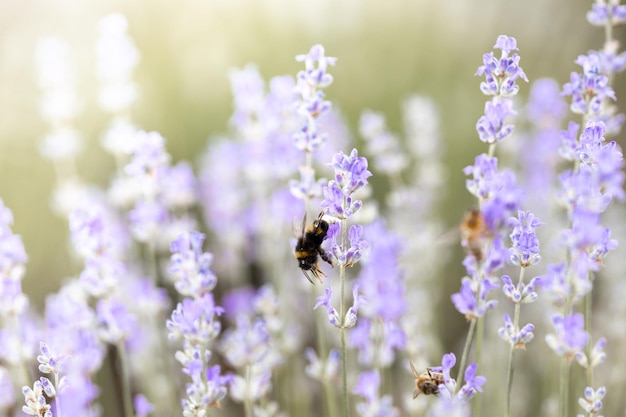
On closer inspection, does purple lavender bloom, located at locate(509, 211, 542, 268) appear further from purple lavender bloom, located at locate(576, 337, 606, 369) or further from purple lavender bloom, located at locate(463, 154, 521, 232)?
purple lavender bloom, located at locate(576, 337, 606, 369)

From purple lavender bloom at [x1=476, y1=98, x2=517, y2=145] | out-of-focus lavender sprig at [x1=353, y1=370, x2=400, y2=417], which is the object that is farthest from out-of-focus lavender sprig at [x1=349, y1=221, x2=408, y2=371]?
purple lavender bloom at [x1=476, y1=98, x2=517, y2=145]

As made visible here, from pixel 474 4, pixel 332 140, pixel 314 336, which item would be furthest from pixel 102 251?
pixel 474 4

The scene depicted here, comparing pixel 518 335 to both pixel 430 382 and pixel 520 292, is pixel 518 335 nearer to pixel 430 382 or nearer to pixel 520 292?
pixel 520 292

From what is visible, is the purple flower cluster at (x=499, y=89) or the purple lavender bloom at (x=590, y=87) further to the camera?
the purple lavender bloom at (x=590, y=87)

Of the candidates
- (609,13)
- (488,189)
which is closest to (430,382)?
(488,189)

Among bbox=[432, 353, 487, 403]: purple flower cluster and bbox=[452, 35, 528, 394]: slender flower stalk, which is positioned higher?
bbox=[452, 35, 528, 394]: slender flower stalk

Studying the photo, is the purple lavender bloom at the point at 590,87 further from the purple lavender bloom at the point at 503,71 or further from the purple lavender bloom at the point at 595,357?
the purple lavender bloom at the point at 595,357

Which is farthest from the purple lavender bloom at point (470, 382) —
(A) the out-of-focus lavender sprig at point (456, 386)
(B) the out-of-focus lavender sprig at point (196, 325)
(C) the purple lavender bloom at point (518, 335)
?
(B) the out-of-focus lavender sprig at point (196, 325)
